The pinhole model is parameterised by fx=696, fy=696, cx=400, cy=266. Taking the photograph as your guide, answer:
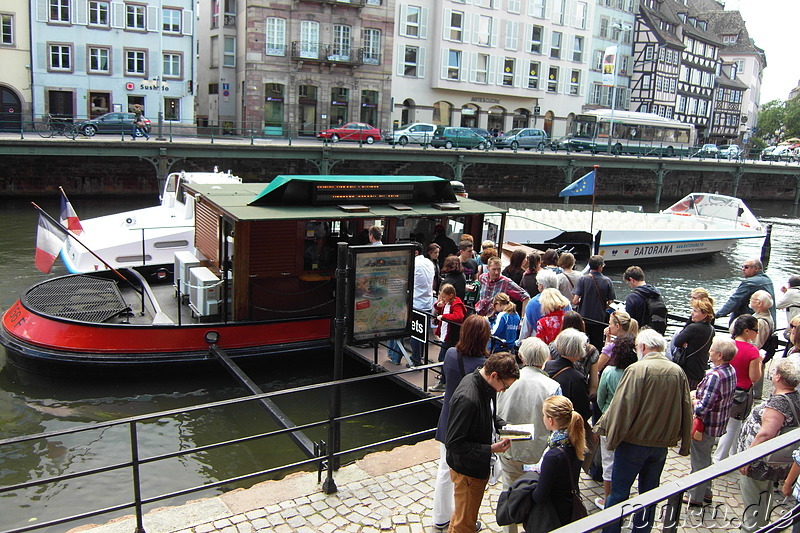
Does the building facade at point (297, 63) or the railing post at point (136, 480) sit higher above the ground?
the building facade at point (297, 63)

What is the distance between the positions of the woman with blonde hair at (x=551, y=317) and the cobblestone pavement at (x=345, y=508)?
1445mm

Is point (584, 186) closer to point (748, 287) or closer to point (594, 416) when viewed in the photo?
point (748, 287)

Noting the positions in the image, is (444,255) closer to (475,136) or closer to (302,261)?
(302,261)

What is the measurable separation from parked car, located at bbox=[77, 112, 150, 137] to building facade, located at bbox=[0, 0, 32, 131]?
309 inches

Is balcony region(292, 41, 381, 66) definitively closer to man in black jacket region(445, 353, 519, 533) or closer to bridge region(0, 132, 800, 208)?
bridge region(0, 132, 800, 208)

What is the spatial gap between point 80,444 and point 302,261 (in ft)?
12.9

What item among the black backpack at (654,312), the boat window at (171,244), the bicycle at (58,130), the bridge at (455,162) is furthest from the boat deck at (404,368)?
the bicycle at (58,130)

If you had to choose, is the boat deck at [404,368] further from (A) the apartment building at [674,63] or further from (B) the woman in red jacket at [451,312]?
(A) the apartment building at [674,63]

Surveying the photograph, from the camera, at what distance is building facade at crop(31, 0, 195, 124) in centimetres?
3978

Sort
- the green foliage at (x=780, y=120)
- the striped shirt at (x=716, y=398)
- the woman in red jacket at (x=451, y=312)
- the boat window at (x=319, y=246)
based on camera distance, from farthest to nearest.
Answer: the green foliage at (x=780, y=120), the boat window at (x=319, y=246), the woman in red jacket at (x=451, y=312), the striped shirt at (x=716, y=398)

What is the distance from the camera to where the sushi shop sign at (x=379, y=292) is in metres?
6.16

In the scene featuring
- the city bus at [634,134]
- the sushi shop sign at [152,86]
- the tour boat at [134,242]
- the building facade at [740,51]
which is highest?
the building facade at [740,51]

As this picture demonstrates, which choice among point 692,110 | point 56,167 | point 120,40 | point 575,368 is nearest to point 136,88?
point 120,40

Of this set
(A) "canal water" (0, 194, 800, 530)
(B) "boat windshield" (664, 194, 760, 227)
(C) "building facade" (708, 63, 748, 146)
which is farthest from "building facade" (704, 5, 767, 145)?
(A) "canal water" (0, 194, 800, 530)
